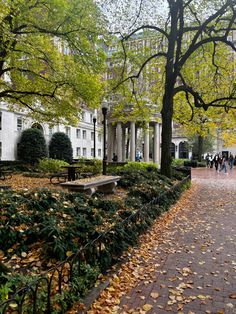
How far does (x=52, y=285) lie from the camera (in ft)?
11.7

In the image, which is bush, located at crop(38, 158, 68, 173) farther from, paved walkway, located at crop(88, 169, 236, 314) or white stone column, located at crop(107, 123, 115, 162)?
white stone column, located at crop(107, 123, 115, 162)

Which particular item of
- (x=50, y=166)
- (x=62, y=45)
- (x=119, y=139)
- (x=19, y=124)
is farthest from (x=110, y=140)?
(x=62, y=45)

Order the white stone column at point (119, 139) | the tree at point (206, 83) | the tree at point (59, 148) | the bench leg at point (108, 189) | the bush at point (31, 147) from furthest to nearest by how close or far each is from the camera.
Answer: the white stone column at point (119, 139), the tree at point (59, 148), the bush at point (31, 147), the tree at point (206, 83), the bench leg at point (108, 189)

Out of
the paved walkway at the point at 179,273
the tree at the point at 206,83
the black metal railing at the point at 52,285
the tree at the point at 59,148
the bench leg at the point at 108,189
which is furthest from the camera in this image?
the tree at the point at 59,148

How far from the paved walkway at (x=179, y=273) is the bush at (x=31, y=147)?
25209 mm

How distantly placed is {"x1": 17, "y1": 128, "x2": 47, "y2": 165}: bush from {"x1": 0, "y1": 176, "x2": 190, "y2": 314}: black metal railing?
27.1m

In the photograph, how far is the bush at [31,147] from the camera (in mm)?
31016

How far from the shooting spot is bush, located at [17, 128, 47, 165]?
3102cm

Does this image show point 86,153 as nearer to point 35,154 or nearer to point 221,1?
point 35,154

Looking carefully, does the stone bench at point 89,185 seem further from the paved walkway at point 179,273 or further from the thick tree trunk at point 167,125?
the thick tree trunk at point 167,125

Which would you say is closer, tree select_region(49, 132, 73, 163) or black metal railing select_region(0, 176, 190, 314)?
black metal railing select_region(0, 176, 190, 314)

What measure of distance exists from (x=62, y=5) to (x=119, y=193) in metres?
9.18

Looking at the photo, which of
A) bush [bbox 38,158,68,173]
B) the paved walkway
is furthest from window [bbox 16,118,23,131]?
the paved walkway

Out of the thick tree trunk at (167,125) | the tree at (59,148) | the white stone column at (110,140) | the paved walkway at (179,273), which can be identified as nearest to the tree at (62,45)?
the thick tree trunk at (167,125)
